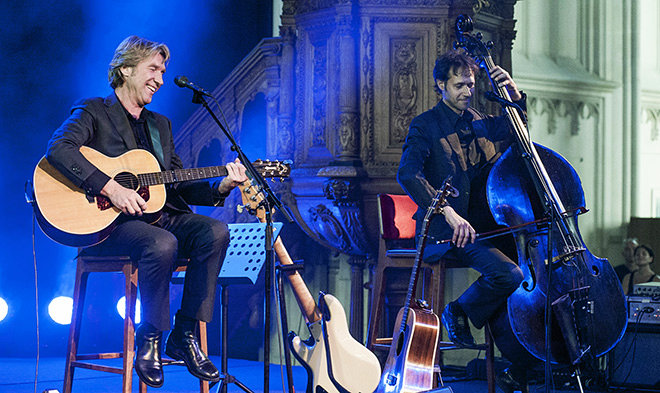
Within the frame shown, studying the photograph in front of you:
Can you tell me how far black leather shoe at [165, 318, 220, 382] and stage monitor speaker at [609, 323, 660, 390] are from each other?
2544 millimetres

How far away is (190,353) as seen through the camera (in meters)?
3.79

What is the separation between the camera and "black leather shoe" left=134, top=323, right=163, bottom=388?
11.9 feet

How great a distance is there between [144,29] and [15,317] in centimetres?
264

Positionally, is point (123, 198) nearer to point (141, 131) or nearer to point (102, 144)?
point (102, 144)

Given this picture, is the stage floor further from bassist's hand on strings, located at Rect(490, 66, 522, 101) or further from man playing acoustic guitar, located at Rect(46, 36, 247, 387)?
bassist's hand on strings, located at Rect(490, 66, 522, 101)

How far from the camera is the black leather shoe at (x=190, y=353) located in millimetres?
3738

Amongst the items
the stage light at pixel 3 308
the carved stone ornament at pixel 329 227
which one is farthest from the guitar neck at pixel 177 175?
the stage light at pixel 3 308

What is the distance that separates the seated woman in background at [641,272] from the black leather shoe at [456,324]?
2.80 meters

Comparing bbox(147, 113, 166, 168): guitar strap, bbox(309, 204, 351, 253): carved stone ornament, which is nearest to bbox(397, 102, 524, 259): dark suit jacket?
bbox(147, 113, 166, 168): guitar strap

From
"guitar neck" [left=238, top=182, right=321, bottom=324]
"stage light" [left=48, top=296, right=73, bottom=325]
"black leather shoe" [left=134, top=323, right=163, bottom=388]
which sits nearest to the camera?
"black leather shoe" [left=134, top=323, right=163, bottom=388]

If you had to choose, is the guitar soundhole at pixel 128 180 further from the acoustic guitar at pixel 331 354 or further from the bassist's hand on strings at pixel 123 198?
the acoustic guitar at pixel 331 354

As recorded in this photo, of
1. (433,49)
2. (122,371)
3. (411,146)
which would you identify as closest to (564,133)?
(433,49)

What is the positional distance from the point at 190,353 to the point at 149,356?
20 centimetres

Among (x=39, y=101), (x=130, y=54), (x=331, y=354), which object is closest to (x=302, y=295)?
(x=331, y=354)
